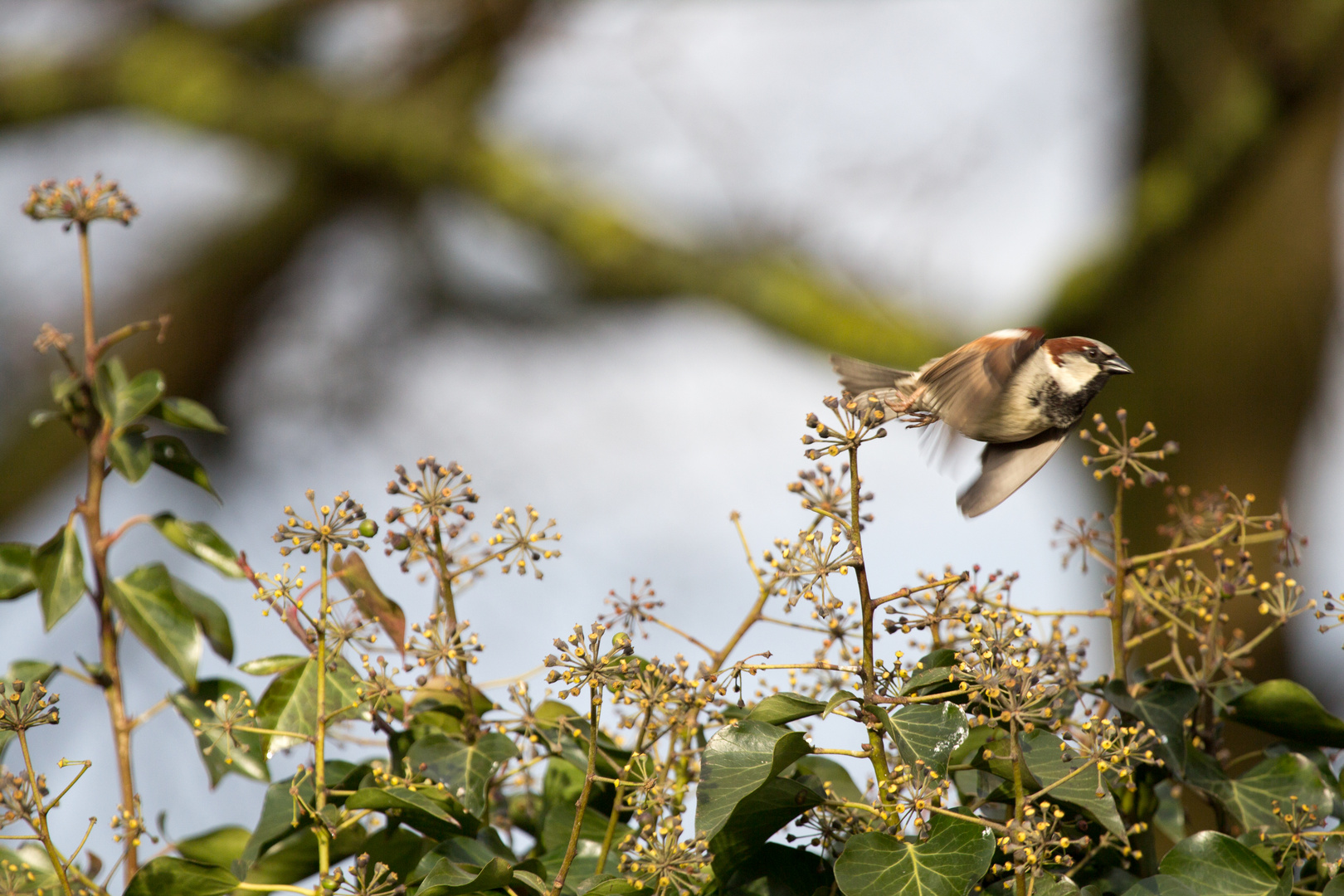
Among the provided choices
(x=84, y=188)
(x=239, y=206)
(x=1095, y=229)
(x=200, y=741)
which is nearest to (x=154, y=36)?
(x=239, y=206)

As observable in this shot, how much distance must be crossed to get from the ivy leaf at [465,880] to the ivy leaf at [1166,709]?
1.80ft

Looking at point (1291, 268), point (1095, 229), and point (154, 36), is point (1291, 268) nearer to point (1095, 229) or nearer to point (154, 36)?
point (1095, 229)

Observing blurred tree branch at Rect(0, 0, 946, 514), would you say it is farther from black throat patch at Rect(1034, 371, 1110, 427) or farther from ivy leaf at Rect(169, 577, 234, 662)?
ivy leaf at Rect(169, 577, 234, 662)

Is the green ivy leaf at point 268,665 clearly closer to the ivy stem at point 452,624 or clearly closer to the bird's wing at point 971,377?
the ivy stem at point 452,624

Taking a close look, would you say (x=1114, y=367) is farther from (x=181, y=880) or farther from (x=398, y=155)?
(x=398, y=155)

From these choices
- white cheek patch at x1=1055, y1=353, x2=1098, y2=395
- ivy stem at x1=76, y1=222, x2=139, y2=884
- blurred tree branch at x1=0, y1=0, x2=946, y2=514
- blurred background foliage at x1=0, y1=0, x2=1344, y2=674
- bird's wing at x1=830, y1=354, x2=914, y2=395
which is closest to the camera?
ivy stem at x1=76, y1=222, x2=139, y2=884

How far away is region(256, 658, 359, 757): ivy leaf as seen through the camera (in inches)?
39.9

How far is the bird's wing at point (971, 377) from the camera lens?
134 cm

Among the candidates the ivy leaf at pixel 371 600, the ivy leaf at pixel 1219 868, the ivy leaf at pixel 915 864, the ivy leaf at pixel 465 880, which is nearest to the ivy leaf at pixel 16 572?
the ivy leaf at pixel 371 600

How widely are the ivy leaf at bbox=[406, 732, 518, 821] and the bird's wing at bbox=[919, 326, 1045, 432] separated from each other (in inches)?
25.1

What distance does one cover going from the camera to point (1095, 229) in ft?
13.8

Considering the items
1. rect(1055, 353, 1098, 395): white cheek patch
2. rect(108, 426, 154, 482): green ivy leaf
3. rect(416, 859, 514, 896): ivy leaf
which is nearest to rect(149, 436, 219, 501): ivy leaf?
rect(108, 426, 154, 482): green ivy leaf

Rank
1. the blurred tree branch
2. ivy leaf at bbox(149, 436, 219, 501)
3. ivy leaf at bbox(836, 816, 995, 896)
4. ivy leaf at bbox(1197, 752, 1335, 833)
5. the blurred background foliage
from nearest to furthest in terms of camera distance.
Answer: ivy leaf at bbox(836, 816, 995, 896) → ivy leaf at bbox(1197, 752, 1335, 833) → ivy leaf at bbox(149, 436, 219, 501) → the blurred background foliage → the blurred tree branch

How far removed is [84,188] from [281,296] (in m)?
4.96
